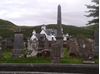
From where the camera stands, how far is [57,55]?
41.2ft

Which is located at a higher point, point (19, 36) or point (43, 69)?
point (19, 36)

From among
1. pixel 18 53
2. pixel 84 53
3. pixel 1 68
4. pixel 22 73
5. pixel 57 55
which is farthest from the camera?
pixel 18 53

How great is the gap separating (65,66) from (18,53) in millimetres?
7936

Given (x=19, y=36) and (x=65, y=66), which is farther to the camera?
(x=19, y=36)

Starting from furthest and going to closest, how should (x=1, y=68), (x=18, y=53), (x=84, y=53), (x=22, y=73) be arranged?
(x=18, y=53)
(x=84, y=53)
(x=1, y=68)
(x=22, y=73)

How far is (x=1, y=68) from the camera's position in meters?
8.89

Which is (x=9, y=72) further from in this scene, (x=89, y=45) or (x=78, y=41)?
(x=78, y=41)

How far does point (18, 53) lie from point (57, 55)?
412cm

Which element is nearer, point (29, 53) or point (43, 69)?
point (43, 69)

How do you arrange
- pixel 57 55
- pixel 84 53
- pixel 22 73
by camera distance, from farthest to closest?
pixel 84 53
pixel 57 55
pixel 22 73

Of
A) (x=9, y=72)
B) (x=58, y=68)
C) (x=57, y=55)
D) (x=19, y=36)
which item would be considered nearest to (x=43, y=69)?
(x=58, y=68)

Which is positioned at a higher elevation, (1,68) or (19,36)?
(19,36)

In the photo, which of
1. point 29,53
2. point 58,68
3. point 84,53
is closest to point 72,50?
point 84,53

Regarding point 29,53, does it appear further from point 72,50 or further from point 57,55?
point 57,55
